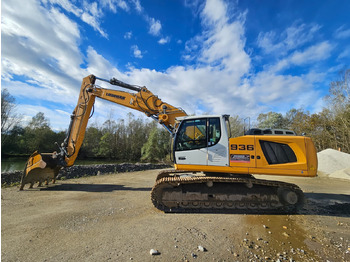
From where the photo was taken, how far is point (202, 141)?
4.85m

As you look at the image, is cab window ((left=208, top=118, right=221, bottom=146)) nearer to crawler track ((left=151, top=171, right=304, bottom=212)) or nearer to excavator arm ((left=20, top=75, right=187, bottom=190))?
crawler track ((left=151, top=171, right=304, bottom=212))

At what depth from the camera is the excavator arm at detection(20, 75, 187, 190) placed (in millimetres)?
6445

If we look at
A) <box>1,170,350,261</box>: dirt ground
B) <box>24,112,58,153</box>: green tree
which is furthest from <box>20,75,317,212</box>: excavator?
<box>24,112,58,153</box>: green tree

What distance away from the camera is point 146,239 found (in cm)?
309

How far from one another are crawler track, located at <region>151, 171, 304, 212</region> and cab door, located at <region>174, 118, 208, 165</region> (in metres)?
0.57

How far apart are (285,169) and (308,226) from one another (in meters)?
1.38

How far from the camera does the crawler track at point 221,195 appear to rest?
14.6ft

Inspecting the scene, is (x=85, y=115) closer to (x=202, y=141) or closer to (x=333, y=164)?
(x=202, y=141)

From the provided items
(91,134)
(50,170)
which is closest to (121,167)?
(50,170)

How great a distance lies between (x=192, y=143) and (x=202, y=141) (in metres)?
0.31

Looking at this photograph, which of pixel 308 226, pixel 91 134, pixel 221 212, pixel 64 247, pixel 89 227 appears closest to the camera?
pixel 64 247

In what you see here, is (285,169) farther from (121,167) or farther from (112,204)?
(121,167)

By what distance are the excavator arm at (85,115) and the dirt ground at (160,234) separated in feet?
6.26

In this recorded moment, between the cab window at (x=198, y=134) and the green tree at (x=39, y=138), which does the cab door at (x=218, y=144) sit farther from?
the green tree at (x=39, y=138)
